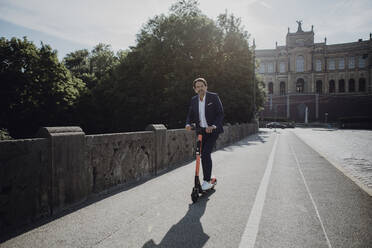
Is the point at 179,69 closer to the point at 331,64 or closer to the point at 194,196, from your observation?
the point at 194,196

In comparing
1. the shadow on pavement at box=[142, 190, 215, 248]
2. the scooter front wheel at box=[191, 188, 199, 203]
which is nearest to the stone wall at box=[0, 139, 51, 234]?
the shadow on pavement at box=[142, 190, 215, 248]

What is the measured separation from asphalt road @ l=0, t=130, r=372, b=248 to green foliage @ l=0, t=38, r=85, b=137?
27.4 m

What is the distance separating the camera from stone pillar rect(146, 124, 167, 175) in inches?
278

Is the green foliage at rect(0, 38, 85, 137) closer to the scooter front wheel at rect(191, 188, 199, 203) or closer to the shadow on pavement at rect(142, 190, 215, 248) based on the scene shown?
the scooter front wheel at rect(191, 188, 199, 203)

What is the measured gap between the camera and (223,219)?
3.62 m

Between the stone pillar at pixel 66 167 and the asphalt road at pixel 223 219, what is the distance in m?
0.33

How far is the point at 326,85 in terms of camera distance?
73.5 m

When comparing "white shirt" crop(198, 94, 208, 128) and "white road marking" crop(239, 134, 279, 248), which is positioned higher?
"white shirt" crop(198, 94, 208, 128)

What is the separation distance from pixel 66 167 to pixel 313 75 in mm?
80639

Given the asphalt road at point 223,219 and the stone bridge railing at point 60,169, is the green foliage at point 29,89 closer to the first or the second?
the stone bridge railing at point 60,169

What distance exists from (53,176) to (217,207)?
2460 millimetres

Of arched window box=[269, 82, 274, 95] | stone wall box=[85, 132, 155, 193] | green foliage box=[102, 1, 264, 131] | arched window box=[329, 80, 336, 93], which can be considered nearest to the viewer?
stone wall box=[85, 132, 155, 193]

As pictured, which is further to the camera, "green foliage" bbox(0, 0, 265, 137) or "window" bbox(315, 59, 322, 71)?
"window" bbox(315, 59, 322, 71)

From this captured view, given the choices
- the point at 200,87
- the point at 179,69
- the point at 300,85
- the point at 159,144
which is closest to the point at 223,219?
the point at 200,87
